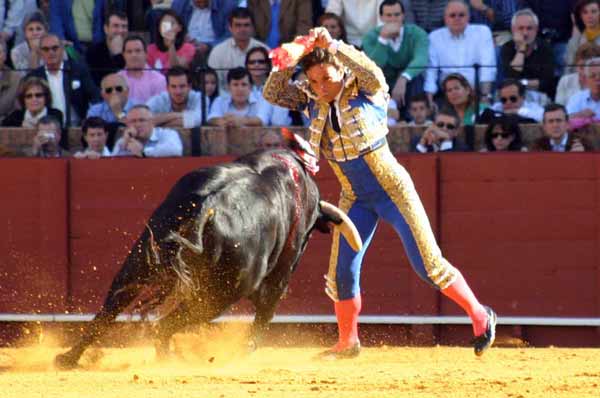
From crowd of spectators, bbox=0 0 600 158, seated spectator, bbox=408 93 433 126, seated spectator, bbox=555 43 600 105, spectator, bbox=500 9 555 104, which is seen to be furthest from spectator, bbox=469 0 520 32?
seated spectator, bbox=408 93 433 126

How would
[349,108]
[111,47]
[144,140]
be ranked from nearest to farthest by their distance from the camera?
[349,108] → [144,140] → [111,47]

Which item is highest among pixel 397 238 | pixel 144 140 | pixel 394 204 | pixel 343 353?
pixel 144 140

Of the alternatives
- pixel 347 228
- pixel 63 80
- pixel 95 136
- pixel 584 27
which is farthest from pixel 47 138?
pixel 584 27

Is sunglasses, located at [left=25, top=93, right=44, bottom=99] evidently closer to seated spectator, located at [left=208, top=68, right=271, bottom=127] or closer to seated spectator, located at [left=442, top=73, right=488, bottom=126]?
seated spectator, located at [left=208, top=68, right=271, bottom=127]

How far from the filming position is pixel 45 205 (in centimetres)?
855

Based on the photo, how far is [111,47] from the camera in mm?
9453

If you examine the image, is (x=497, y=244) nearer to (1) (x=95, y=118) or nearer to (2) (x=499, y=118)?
(2) (x=499, y=118)

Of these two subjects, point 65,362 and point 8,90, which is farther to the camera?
point 8,90

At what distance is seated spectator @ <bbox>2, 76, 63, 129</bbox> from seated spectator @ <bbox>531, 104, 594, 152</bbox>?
3.07 metres

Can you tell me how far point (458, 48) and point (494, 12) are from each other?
1.58 feet

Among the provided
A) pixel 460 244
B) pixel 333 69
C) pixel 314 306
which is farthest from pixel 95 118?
pixel 333 69

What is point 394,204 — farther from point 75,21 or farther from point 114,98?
point 75,21

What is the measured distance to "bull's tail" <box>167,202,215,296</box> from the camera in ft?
17.9

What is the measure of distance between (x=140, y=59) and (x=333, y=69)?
3.35 m
